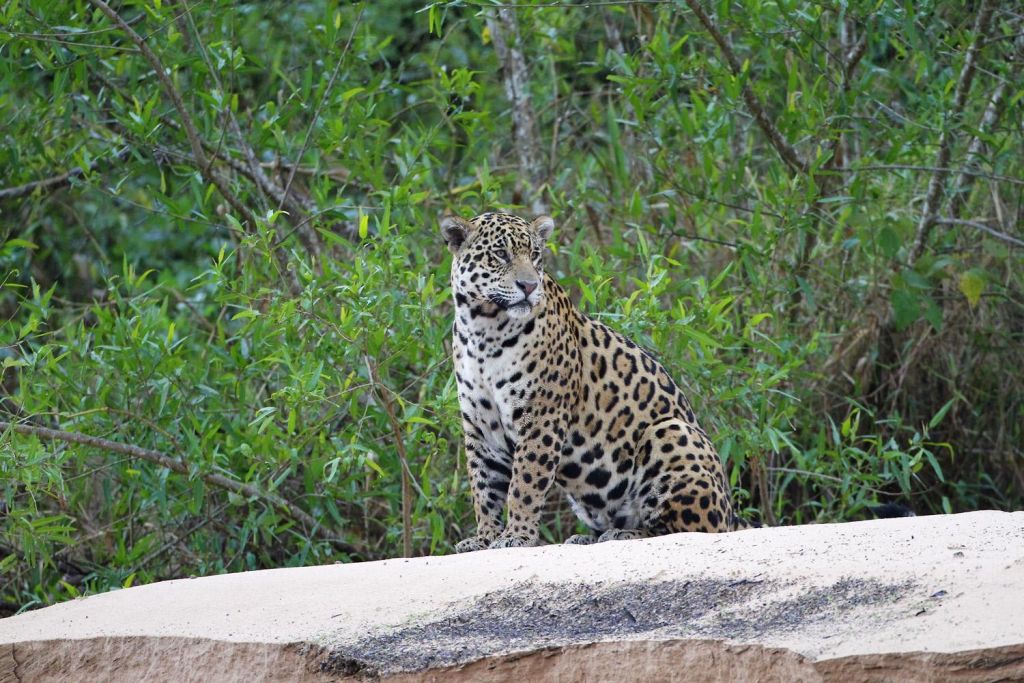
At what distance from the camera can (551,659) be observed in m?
4.18

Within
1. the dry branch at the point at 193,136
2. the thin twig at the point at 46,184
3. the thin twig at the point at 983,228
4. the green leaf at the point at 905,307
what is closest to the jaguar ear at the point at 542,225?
the dry branch at the point at 193,136

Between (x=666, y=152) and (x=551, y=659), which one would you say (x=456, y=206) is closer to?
(x=666, y=152)

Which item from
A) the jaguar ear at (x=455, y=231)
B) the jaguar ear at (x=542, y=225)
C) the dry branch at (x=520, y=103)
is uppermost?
the jaguar ear at (x=455, y=231)

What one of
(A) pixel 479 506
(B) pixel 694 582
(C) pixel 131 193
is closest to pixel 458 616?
(B) pixel 694 582

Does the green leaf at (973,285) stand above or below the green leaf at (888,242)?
below

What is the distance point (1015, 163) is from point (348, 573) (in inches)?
235

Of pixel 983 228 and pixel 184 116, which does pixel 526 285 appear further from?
pixel 983 228

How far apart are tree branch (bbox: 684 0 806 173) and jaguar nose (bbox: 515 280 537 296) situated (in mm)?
2491

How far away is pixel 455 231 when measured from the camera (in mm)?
6574

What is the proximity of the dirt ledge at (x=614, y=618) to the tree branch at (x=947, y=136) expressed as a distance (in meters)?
3.99

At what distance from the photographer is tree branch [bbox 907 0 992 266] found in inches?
322

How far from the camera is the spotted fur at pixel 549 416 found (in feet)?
20.7

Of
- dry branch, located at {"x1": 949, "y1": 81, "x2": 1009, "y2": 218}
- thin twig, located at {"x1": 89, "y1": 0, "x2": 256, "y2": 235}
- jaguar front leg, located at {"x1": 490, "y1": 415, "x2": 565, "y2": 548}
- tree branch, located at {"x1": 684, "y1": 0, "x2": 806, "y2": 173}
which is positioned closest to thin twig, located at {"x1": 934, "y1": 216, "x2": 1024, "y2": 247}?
dry branch, located at {"x1": 949, "y1": 81, "x2": 1009, "y2": 218}

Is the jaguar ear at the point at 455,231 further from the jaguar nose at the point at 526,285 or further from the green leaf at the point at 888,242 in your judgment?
the green leaf at the point at 888,242
